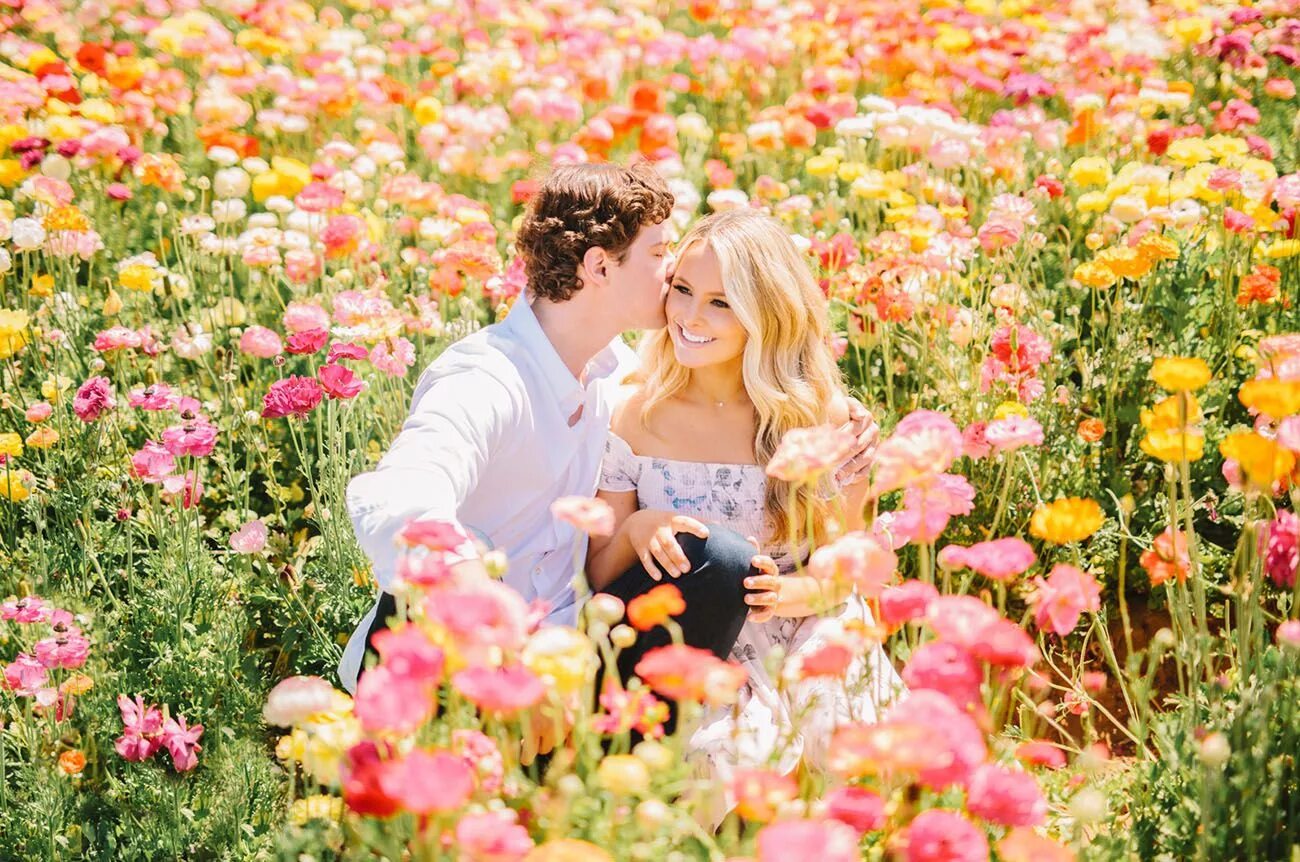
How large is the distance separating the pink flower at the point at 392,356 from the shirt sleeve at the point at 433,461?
0.30 meters

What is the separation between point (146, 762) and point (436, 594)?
53.1 inches

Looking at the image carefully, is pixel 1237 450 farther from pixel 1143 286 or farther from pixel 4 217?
pixel 4 217

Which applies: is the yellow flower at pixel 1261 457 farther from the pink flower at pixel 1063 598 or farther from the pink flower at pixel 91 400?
the pink flower at pixel 91 400

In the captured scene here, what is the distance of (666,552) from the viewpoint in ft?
7.45

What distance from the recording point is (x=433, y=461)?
2043 mm

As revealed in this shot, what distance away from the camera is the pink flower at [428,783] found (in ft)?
3.93

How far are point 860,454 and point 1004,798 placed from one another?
52.1 inches

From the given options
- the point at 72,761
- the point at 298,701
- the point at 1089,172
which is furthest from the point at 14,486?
the point at 1089,172

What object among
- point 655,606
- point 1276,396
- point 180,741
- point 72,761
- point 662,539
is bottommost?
point 72,761

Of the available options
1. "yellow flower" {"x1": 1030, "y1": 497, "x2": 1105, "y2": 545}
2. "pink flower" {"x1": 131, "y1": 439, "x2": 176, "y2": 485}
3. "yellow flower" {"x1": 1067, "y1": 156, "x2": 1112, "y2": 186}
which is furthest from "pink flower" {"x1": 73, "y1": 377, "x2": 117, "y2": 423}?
"yellow flower" {"x1": 1067, "y1": 156, "x2": 1112, "y2": 186}

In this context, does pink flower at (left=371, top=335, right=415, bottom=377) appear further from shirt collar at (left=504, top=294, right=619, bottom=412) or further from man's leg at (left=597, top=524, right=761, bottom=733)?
man's leg at (left=597, top=524, right=761, bottom=733)

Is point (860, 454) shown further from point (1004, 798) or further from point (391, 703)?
point (391, 703)

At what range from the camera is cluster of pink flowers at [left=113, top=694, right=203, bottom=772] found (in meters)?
2.22

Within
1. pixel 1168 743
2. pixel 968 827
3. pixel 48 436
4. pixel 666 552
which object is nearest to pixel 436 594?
pixel 968 827
